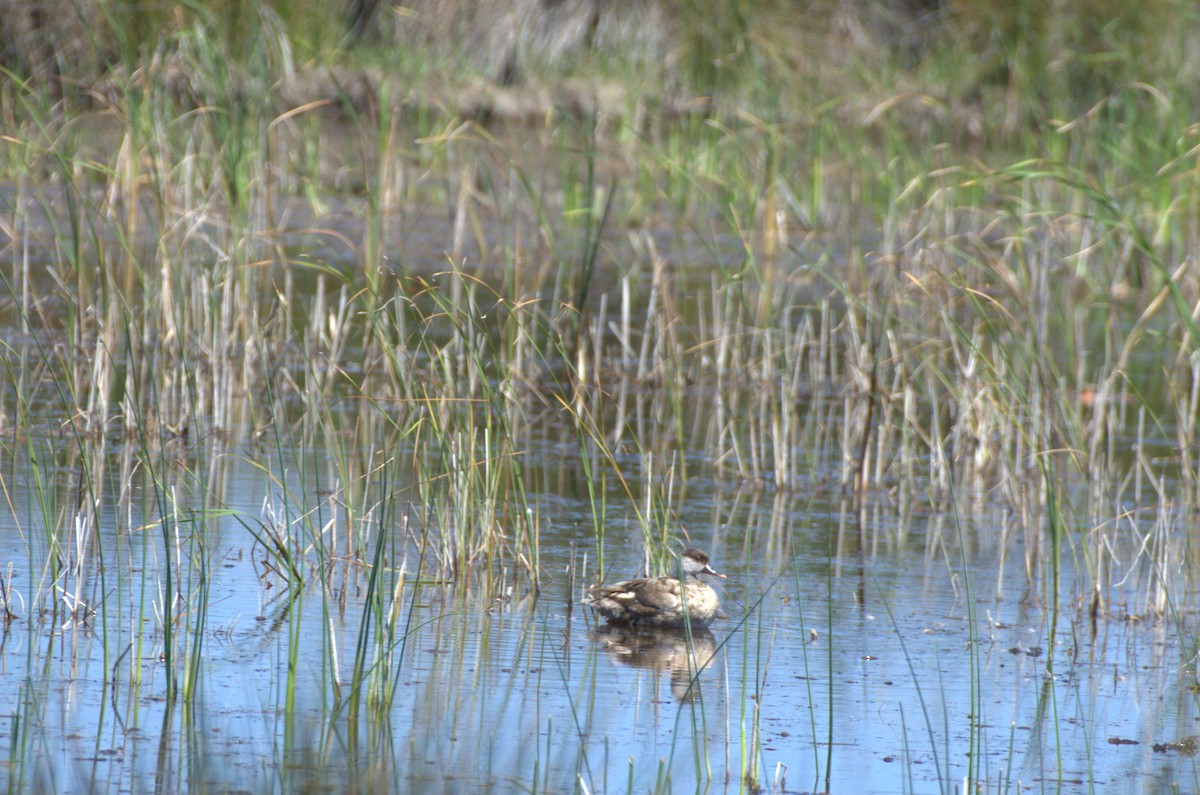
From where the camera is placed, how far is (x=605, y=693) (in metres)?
4.16

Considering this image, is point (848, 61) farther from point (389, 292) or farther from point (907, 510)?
point (907, 510)

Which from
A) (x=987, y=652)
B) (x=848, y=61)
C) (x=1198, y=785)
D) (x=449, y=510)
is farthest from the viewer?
(x=848, y=61)

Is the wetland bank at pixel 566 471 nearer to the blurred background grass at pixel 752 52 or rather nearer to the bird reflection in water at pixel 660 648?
the bird reflection in water at pixel 660 648

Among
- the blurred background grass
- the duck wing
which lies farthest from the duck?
the blurred background grass

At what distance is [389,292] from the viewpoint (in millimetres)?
8391

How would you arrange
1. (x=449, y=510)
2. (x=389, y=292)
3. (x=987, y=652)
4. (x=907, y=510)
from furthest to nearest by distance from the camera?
1. (x=389, y=292)
2. (x=907, y=510)
3. (x=449, y=510)
4. (x=987, y=652)

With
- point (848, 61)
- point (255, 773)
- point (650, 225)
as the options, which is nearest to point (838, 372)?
point (650, 225)

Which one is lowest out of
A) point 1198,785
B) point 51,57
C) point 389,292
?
point 1198,785

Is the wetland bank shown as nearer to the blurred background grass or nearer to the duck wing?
the duck wing

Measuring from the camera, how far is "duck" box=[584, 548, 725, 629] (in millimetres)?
4625

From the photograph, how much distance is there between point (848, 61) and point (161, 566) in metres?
11.9

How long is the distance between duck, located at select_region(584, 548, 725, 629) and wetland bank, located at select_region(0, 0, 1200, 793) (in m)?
0.05

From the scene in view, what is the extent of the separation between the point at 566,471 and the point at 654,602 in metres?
1.93

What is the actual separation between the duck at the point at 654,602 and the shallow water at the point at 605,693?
0.06 meters
